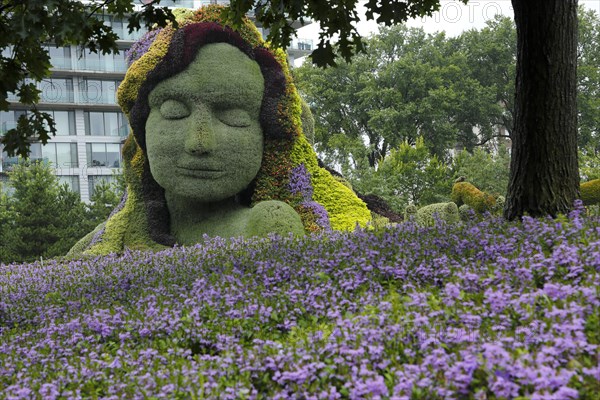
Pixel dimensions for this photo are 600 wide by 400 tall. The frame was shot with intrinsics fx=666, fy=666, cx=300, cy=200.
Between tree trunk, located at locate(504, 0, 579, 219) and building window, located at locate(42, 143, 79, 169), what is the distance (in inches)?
1868

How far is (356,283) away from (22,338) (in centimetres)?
261

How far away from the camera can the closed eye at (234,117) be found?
1312 centimetres

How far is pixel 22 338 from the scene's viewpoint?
5.13m

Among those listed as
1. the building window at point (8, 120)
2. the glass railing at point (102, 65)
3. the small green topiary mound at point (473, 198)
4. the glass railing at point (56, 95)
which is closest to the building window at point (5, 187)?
the building window at point (8, 120)

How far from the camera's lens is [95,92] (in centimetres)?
5194

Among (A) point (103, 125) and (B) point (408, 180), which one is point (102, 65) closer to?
(A) point (103, 125)

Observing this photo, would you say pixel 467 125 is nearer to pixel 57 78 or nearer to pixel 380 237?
pixel 57 78

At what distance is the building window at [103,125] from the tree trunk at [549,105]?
48018 millimetres

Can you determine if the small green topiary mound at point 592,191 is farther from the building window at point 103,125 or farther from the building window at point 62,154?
the building window at point 62,154

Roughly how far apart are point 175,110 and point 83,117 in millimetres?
41626

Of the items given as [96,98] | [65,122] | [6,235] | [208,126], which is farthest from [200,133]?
[65,122]

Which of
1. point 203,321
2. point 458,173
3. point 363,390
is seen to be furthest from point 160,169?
point 458,173

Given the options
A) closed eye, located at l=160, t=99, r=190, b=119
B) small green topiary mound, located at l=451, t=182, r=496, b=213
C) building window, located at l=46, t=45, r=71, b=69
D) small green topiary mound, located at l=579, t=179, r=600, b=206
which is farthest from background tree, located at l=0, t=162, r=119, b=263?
building window, located at l=46, t=45, r=71, b=69

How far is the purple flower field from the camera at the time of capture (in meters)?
2.93
